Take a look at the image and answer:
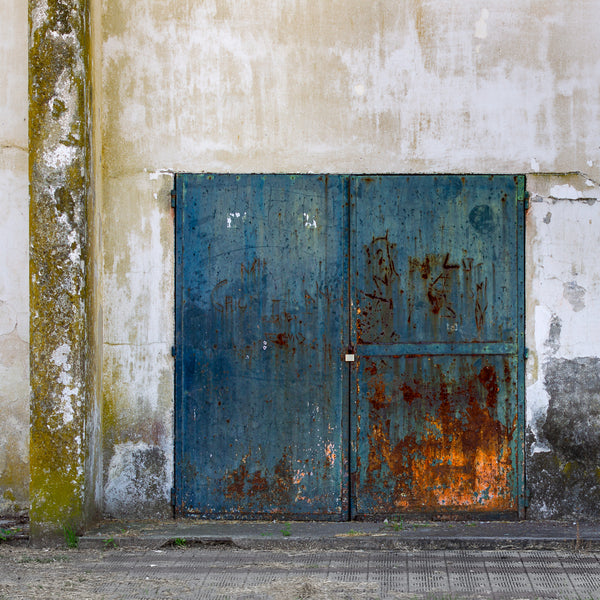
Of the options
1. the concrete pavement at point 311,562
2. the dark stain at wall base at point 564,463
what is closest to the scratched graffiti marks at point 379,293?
the dark stain at wall base at point 564,463

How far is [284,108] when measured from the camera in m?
5.32

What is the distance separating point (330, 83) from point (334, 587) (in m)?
3.07

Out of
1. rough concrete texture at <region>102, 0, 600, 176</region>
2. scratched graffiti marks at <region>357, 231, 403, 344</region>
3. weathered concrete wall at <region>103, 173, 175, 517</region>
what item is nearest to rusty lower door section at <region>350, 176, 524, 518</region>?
scratched graffiti marks at <region>357, 231, 403, 344</region>

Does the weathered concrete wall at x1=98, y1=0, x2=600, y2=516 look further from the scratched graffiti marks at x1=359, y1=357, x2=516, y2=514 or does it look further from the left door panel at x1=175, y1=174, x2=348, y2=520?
the scratched graffiti marks at x1=359, y1=357, x2=516, y2=514

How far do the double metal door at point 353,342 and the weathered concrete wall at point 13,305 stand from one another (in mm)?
1033

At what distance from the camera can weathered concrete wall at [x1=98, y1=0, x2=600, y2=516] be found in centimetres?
529

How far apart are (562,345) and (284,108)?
236 cm

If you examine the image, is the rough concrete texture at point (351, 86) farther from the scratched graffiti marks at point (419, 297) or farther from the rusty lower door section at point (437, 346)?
the scratched graffiti marks at point (419, 297)

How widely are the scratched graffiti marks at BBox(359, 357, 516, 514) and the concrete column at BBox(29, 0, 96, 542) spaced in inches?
72.0

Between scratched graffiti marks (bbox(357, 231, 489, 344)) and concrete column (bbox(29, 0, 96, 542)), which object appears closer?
concrete column (bbox(29, 0, 96, 542))

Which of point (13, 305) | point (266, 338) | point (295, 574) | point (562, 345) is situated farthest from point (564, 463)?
point (13, 305)

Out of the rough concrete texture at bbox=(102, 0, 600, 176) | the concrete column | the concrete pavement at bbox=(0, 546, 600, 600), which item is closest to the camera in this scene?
the concrete pavement at bbox=(0, 546, 600, 600)

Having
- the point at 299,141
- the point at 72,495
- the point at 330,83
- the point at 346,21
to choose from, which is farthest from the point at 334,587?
the point at 346,21

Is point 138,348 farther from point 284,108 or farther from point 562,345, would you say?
point 562,345
